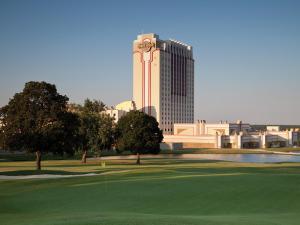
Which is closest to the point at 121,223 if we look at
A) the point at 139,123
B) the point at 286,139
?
the point at 139,123

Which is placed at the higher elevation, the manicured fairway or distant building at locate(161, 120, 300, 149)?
distant building at locate(161, 120, 300, 149)

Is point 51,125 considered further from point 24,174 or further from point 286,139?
point 286,139

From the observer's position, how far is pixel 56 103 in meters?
58.2

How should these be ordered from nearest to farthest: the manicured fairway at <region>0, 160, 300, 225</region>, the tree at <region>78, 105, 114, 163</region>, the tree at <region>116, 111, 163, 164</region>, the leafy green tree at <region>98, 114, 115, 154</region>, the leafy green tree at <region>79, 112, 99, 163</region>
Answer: the manicured fairway at <region>0, 160, 300, 225</region>, the leafy green tree at <region>79, 112, 99, 163</region>, the tree at <region>78, 105, 114, 163</region>, the leafy green tree at <region>98, 114, 115, 154</region>, the tree at <region>116, 111, 163, 164</region>

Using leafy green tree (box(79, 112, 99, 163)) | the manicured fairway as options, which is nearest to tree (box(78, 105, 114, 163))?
leafy green tree (box(79, 112, 99, 163))

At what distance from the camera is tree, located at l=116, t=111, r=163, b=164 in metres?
80.4

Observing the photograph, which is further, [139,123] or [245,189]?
[139,123]

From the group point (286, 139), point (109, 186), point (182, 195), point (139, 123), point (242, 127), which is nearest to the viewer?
point (182, 195)

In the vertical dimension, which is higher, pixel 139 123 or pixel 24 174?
pixel 139 123

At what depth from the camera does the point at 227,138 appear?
6737 inches

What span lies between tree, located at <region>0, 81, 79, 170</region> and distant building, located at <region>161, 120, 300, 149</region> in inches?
4285

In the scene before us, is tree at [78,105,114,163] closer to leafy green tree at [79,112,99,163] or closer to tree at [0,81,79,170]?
leafy green tree at [79,112,99,163]

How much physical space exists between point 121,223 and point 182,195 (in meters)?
12.4

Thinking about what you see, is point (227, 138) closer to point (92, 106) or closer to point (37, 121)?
point (92, 106)
